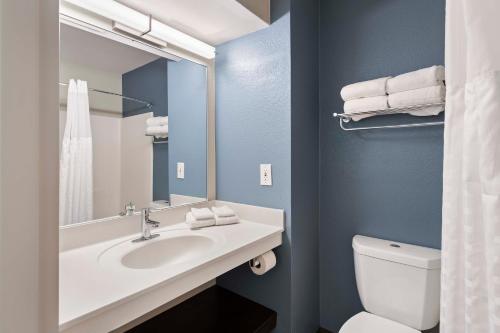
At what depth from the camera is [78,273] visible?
0.92 meters

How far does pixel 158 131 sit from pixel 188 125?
0.76 feet

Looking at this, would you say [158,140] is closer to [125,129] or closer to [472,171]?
[125,129]

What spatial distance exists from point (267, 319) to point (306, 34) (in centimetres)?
167

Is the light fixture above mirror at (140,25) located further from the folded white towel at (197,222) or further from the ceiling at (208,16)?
the folded white towel at (197,222)

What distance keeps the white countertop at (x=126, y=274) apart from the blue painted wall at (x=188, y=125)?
0.38 meters

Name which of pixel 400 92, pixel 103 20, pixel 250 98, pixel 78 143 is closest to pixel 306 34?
pixel 250 98

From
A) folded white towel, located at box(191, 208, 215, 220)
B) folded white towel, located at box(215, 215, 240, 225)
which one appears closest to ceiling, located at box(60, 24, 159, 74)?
folded white towel, located at box(191, 208, 215, 220)

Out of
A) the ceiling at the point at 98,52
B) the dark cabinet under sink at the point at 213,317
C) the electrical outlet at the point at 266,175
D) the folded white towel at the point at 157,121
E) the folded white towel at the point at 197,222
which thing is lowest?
the dark cabinet under sink at the point at 213,317

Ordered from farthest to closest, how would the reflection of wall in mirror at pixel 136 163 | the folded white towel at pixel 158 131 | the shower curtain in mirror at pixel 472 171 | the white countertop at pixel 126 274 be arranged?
1. the folded white towel at pixel 158 131
2. the reflection of wall in mirror at pixel 136 163
3. the white countertop at pixel 126 274
4. the shower curtain in mirror at pixel 472 171

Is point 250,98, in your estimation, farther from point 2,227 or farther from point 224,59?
point 2,227

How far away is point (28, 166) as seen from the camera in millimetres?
393

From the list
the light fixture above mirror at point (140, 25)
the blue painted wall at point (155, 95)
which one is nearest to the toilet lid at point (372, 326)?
the blue painted wall at point (155, 95)

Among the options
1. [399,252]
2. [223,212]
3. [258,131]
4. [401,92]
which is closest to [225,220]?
[223,212]

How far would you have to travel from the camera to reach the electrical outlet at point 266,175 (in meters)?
1.50
